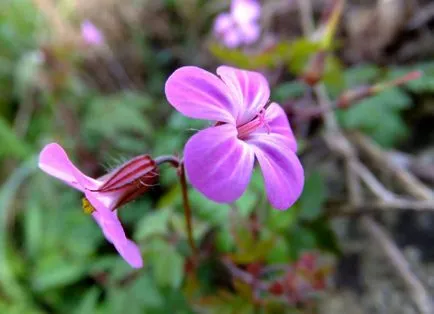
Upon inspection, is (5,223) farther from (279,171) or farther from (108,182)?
(279,171)

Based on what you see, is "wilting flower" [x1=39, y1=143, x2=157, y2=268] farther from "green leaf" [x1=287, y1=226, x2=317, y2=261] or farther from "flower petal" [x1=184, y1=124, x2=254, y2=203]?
"green leaf" [x1=287, y1=226, x2=317, y2=261]

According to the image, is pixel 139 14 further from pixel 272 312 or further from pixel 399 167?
pixel 272 312

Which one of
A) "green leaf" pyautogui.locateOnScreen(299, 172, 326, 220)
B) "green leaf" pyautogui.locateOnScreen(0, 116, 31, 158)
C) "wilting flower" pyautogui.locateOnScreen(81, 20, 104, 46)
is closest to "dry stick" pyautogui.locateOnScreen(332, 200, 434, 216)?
"green leaf" pyautogui.locateOnScreen(299, 172, 326, 220)

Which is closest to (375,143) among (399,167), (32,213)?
(399,167)

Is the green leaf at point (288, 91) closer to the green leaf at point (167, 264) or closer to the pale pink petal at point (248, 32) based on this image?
the pale pink petal at point (248, 32)

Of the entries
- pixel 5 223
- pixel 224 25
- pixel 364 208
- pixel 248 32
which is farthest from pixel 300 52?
pixel 5 223
